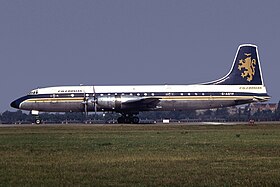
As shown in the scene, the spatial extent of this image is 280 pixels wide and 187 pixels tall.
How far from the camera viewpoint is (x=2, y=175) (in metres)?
19.3

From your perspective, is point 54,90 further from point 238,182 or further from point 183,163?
point 238,182

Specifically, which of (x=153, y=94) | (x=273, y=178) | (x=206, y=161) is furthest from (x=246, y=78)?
(x=273, y=178)

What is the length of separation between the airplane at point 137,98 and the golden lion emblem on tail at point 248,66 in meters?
2.13

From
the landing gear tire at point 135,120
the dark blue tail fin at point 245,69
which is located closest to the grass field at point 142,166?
the landing gear tire at point 135,120

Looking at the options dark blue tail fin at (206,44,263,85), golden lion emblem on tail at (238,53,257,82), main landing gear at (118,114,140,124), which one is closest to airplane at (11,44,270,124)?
main landing gear at (118,114,140,124)

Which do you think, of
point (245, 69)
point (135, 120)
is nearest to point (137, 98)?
point (135, 120)

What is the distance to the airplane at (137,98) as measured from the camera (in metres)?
74.6

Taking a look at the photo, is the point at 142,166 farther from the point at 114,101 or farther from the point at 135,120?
the point at 135,120

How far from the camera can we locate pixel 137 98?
74.4 meters

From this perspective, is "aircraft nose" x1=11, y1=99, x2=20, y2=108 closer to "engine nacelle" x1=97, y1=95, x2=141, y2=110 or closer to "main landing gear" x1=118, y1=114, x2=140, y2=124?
"engine nacelle" x1=97, y1=95, x2=141, y2=110

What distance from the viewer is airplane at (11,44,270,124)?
74.6 metres

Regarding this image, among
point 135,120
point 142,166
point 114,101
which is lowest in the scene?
point 142,166

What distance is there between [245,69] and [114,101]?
1900 centimetres

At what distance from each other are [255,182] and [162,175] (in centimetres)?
302
